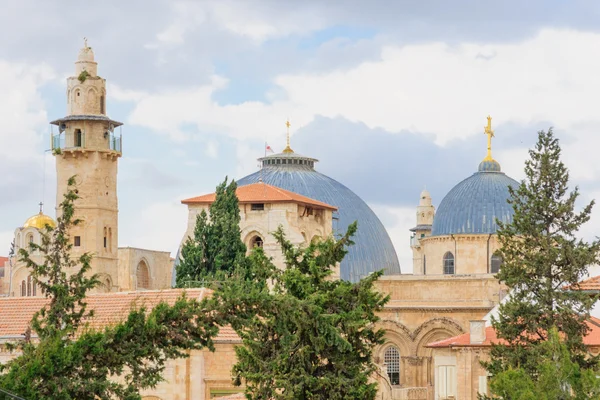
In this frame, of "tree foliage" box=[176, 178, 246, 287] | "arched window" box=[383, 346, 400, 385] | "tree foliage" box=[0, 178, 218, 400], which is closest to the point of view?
"tree foliage" box=[0, 178, 218, 400]

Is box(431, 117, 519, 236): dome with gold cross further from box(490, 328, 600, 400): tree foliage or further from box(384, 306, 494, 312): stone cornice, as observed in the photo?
box(490, 328, 600, 400): tree foliage

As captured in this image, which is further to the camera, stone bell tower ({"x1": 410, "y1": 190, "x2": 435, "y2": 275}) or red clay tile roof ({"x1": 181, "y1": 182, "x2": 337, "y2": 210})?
stone bell tower ({"x1": 410, "y1": 190, "x2": 435, "y2": 275})

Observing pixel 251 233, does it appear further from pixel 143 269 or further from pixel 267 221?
pixel 143 269

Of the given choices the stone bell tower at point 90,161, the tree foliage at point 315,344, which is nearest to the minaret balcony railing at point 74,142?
the stone bell tower at point 90,161

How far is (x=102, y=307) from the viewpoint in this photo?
4122 cm

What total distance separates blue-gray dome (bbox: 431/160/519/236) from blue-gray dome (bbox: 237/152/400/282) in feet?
17.1

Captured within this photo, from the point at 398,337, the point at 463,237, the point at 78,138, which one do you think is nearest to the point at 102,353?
the point at 398,337

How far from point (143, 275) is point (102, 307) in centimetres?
Result: 4510

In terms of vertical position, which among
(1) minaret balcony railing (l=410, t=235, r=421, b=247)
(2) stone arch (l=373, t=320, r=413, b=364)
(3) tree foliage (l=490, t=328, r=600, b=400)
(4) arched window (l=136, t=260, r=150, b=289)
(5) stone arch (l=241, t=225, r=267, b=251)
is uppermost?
(1) minaret balcony railing (l=410, t=235, r=421, b=247)

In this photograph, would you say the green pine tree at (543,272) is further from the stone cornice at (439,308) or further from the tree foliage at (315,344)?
the stone cornice at (439,308)

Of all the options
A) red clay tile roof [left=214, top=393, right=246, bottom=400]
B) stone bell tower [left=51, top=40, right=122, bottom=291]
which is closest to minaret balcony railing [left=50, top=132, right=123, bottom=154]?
stone bell tower [left=51, top=40, right=122, bottom=291]

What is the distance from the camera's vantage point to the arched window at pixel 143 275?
8500cm

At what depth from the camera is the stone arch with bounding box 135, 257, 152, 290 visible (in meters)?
84.7

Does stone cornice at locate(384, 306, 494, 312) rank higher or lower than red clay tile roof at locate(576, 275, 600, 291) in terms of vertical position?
lower
